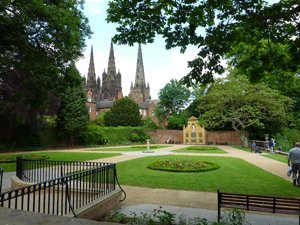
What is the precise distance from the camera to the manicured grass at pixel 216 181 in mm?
10867

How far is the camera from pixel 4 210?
11.7ft

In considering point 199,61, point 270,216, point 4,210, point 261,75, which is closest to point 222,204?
point 270,216

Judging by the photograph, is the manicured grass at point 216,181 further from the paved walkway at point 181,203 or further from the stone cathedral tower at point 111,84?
the stone cathedral tower at point 111,84

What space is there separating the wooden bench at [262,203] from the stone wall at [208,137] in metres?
43.5

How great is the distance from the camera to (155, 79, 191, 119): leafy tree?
195 feet

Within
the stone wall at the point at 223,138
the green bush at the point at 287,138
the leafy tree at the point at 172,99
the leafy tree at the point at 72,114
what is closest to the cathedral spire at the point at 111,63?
the leafy tree at the point at 172,99

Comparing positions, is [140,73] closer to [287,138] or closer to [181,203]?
[287,138]

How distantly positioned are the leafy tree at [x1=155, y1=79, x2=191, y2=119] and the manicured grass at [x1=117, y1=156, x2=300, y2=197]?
44.2m

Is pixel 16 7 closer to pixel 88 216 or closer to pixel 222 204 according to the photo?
pixel 88 216

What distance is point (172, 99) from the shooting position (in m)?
59.6

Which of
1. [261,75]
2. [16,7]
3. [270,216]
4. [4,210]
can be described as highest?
[16,7]

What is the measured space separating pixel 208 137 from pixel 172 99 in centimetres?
1330

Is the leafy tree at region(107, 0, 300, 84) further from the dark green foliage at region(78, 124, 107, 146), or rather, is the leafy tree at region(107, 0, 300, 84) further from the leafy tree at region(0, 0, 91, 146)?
the dark green foliage at region(78, 124, 107, 146)

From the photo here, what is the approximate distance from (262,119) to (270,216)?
36.0 meters
